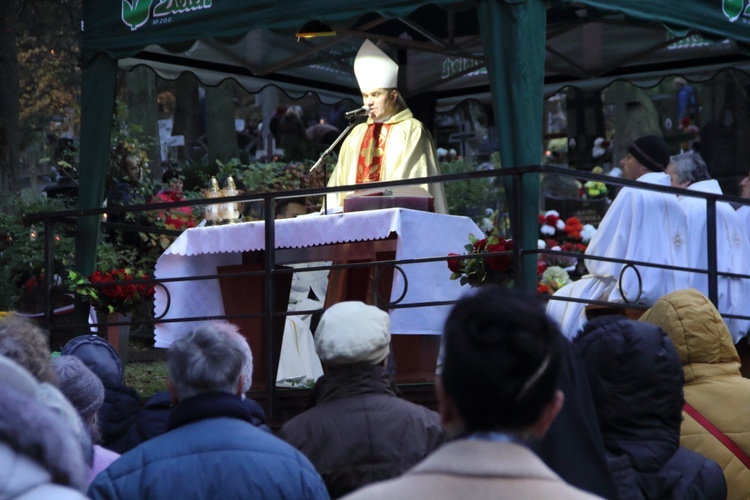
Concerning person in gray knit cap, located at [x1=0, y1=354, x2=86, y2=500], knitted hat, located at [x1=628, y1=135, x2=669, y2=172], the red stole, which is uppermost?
the red stole

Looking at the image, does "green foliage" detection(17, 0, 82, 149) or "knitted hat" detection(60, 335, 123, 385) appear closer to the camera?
"knitted hat" detection(60, 335, 123, 385)

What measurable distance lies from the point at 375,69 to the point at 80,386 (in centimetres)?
549

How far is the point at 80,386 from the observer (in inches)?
171

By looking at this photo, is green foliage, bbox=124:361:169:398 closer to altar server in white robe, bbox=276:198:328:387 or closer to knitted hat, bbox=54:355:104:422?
altar server in white robe, bbox=276:198:328:387

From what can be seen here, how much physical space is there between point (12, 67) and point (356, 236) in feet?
29.5

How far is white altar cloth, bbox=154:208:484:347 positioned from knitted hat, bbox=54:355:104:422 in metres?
3.28

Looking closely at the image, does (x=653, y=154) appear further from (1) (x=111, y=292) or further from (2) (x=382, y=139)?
(1) (x=111, y=292)

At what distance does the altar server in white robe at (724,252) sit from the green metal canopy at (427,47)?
1117 millimetres

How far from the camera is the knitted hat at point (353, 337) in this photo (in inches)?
177

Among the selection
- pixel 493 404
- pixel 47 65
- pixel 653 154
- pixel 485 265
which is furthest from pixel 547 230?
pixel 47 65

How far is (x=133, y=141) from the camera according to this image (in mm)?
13648

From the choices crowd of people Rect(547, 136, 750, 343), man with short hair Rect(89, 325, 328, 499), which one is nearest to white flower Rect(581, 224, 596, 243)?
crowd of people Rect(547, 136, 750, 343)

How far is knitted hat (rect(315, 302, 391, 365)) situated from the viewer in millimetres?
4488

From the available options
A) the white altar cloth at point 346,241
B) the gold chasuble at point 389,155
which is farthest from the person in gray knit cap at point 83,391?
the gold chasuble at point 389,155
